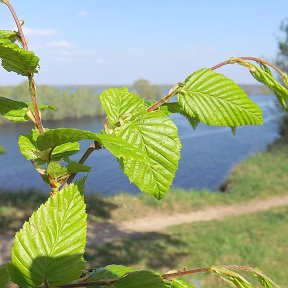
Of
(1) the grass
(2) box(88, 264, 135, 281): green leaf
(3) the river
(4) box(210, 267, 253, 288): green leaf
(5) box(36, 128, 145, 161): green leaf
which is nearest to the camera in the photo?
(5) box(36, 128, 145, 161): green leaf

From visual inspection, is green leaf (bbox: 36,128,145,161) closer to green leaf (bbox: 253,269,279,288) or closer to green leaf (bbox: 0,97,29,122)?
green leaf (bbox: 0,97,29,122)

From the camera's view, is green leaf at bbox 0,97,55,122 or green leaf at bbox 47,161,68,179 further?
green leaf at bbox 0,97,55,122

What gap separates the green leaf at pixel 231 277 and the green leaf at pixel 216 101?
1.00ft

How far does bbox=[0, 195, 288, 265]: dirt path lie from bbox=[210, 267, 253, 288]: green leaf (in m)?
9.25

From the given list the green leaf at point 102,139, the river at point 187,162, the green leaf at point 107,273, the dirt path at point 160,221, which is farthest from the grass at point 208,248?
the green leaf at point 102,139

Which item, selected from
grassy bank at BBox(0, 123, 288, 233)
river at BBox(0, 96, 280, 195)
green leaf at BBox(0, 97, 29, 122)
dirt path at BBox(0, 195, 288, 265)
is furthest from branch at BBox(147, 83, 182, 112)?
river at BBox(0, 96, 280, 195)

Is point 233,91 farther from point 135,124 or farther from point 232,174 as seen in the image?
point 232,174

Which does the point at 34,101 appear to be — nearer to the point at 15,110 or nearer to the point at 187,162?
the point at 15,110

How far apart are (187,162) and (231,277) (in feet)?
79.5

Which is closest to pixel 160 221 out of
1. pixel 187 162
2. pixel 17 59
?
pixel 17 59

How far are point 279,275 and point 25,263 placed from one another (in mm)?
8168

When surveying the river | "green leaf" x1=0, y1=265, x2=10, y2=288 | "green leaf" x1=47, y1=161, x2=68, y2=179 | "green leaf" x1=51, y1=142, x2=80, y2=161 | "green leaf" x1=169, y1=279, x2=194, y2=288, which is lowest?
the river

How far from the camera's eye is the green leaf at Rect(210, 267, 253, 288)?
744 millimetres

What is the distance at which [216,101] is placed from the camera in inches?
36.7
